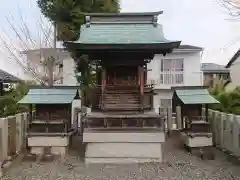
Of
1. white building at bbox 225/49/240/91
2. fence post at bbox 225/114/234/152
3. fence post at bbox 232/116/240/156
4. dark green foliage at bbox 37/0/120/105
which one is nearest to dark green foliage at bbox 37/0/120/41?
dark green foliage at bbox 37/0/120/105

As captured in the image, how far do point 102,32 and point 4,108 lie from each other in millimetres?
5048

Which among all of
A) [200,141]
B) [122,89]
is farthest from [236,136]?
[122,89]

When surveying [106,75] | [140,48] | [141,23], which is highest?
[141,23]

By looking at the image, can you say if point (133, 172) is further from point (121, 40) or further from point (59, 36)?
point (59, 36)

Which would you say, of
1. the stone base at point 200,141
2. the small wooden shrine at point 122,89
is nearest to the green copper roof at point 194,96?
the stone base at point 200,141

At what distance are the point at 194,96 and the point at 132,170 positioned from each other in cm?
394

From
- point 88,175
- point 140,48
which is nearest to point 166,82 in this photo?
point 140,48

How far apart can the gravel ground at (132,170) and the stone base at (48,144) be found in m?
0.44

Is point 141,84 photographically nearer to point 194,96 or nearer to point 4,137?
point 194,96

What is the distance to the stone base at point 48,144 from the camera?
1030cm

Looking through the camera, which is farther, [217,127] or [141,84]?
[217,127]

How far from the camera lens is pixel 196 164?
9.26 metres

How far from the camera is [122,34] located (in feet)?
33.7

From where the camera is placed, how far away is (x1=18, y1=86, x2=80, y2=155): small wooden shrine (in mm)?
10344
